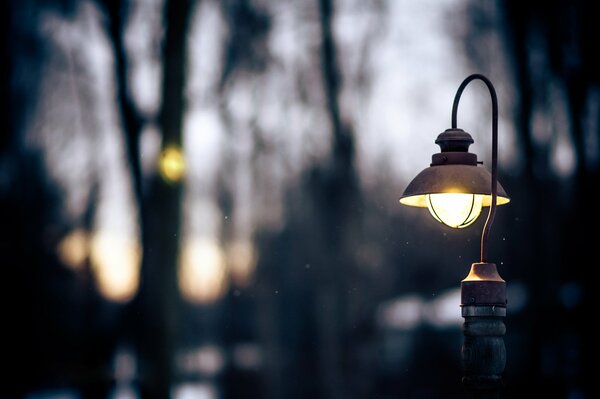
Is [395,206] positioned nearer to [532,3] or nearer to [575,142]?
[575,142]

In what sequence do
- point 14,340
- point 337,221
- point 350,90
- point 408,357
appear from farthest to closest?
point 408,357 < point 14,340 < point 337,221 < point 350,90

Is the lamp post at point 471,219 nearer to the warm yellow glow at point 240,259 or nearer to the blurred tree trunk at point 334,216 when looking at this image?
the blurred tree trunk at point 334,216

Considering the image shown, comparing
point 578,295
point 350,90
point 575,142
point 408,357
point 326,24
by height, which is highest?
point 326,24

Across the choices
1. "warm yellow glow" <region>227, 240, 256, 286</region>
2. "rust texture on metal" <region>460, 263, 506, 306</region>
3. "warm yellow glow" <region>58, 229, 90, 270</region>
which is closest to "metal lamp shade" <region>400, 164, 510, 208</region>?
"rust texture on metal" <region>460, 263, 506, 306</region>

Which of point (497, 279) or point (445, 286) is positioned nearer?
point (497, 279)

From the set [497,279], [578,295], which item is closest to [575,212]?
[578,295]

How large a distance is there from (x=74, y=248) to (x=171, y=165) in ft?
38.5

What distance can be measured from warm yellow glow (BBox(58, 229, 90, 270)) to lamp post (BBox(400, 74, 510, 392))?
13.3 m

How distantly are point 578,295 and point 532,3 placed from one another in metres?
5.59

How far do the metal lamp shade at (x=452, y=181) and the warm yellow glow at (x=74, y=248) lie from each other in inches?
525

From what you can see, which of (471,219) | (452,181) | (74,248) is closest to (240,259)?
(74,248)

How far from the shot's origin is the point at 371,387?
15.4m

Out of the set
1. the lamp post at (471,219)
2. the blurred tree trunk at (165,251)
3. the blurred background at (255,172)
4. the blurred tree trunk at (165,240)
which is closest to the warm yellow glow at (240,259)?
the blurred background at (255,172)

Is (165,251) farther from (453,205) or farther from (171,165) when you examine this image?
(453,205)
